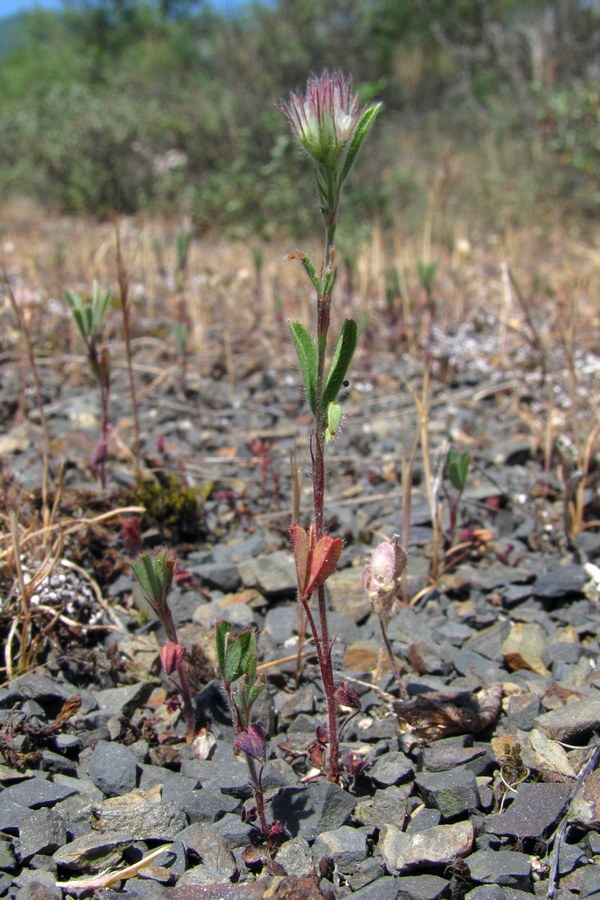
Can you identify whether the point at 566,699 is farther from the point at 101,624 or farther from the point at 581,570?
the point at 101,624

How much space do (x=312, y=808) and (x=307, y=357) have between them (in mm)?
847

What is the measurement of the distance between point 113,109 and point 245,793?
448 inches

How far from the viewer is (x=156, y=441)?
120 inches

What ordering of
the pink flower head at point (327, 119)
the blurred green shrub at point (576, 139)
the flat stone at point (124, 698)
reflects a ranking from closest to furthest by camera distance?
the pink flower head at point (327, 119), the flat stone at point (124, 698), the blurred green shrub at point (576, 139)

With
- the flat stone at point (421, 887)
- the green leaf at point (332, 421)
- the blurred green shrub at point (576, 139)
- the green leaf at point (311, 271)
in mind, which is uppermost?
the blurred green shrub at point (576, 139)

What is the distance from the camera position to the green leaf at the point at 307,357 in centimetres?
131

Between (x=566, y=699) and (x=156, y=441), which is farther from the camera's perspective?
(x=156, y=441)

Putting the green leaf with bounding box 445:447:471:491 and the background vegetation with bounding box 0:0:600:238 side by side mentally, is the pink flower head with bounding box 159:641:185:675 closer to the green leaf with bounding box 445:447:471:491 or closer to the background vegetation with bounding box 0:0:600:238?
the green leaf with bounding box 445:447:471:491

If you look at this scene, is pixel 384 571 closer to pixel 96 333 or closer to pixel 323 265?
pixel 323 265

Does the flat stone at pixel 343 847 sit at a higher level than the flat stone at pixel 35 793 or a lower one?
lower

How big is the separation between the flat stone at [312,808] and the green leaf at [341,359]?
2.47ft

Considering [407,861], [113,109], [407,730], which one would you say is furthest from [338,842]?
[113,109]

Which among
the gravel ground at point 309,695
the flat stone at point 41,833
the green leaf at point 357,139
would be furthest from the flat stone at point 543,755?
the green leaf at point 357,139

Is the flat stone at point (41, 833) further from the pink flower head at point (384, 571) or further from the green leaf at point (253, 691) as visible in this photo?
the pink flower head at point (384, 571)
